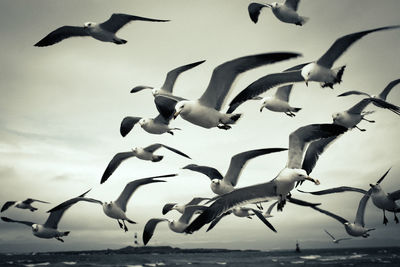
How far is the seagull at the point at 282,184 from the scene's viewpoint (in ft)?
29.4

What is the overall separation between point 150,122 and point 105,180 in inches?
116

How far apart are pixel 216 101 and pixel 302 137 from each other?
222 centimetres

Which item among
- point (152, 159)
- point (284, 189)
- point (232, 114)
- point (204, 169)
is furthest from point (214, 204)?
point (152, 159)

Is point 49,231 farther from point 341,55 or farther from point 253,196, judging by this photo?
point 341,55

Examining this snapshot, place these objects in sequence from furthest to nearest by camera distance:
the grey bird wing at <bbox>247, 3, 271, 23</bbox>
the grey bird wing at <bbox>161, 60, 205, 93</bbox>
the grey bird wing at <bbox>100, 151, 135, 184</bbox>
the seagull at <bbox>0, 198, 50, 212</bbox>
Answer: the seagull at <bbox>0, 198, 50, 212</bbox>
the grey bird wing at <bbox>161, 60, 205, 93</bbox>
the grey bird wing at <bbox>100, 151, 135, 184</bbox>
the grey bird wing at <bbox>247, 3, 271, 23</bbox>

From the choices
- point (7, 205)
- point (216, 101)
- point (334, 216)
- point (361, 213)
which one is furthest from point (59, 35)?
point (361, 213)

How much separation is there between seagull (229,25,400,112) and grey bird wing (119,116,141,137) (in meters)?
6.55

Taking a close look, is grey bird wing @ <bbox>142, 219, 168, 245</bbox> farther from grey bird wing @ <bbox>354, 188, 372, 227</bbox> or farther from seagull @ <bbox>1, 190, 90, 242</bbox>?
grey bird wing @ <bbox>354, 188, 372, 227</bbox>

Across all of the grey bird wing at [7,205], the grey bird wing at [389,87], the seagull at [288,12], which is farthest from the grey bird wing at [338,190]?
the grey bird wing at [7,205]

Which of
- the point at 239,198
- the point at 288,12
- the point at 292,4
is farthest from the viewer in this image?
the point at 292,4

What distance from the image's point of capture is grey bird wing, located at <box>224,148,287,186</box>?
40.4ft

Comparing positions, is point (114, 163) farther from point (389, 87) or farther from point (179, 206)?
point (389, 87)

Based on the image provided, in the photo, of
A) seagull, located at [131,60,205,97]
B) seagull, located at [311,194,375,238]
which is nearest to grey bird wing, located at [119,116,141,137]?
seagull, located at [131,60,205,97]

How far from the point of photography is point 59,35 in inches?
658
